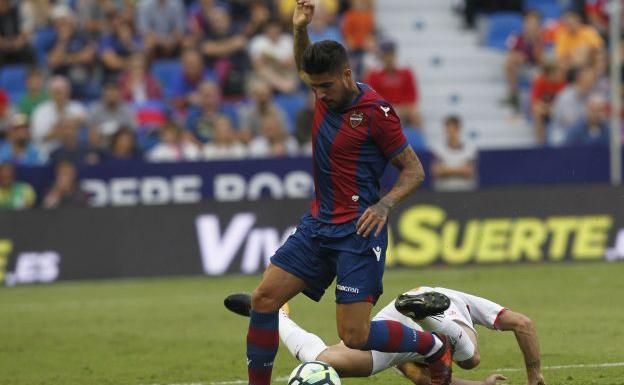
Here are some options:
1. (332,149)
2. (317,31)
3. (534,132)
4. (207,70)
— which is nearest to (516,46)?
(534,132)

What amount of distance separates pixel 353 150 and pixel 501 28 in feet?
49.8

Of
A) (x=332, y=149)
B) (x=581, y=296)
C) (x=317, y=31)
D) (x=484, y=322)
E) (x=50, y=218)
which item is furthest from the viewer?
(x=317, y=31)

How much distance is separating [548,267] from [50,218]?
6112 millimetres

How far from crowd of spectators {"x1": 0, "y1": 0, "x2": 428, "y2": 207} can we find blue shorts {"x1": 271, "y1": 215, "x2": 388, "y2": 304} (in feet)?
31.3

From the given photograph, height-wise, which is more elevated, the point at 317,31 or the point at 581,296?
the point at 317,31

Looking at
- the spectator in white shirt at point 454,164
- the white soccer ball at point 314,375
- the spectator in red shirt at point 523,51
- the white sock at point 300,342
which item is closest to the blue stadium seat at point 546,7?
the spectator in red shirt at point 523,51

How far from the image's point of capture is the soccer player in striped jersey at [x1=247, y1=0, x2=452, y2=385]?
796 cm

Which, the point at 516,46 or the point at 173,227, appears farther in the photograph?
the point at 516,46

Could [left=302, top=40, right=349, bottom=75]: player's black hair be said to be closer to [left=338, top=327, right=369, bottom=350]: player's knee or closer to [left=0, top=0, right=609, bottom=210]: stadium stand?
[left=338, top=327, right=369, bottom=350]: player's knee

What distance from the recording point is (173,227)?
53.6 feet

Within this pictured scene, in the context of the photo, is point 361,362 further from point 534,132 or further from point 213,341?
point 534,132

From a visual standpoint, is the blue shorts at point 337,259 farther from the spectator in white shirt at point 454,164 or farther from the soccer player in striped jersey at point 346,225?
the spectator in white shirt at point 454,164

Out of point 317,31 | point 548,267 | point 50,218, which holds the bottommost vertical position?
point 548,267

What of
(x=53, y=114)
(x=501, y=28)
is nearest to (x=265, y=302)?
(x=53, y=114)
